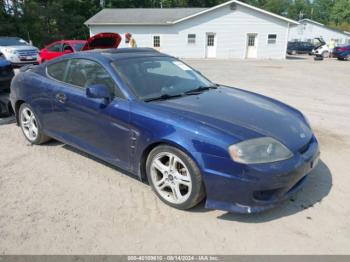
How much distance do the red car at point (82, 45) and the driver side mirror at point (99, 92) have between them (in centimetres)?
750

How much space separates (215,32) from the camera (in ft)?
93.2

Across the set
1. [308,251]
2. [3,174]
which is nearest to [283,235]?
[308,251]

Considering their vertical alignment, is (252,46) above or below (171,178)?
below

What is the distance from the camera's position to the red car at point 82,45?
10.5 m

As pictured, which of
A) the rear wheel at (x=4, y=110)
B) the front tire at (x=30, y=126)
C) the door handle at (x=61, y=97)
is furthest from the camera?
the rear wheel at (x=4, y=110)

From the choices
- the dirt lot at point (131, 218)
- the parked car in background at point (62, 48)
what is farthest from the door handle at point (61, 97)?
the parked car in background at point (62, 48)

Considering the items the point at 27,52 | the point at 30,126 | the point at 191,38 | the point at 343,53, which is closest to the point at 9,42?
the point at 27,52

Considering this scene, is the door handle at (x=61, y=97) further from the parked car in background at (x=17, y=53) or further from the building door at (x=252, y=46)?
the building door at (x=252, y=46)

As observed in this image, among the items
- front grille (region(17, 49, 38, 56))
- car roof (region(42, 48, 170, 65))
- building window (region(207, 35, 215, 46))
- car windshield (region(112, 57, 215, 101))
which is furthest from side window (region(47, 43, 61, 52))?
building window (region(207, 35, 215, 46))

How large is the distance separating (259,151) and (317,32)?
175ft

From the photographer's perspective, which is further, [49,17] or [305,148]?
[49,17]

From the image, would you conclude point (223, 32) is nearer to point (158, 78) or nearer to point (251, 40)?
point (251, 40)

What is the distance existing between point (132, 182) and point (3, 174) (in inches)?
67.5

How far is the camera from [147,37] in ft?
94.5
